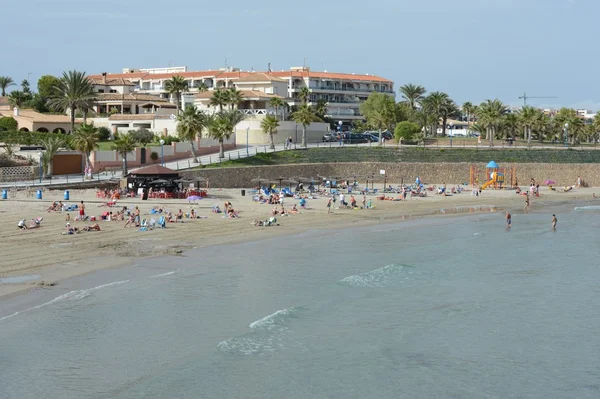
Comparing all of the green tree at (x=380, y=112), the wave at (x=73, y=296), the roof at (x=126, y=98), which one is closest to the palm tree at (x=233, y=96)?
the green tree at (x=380, y=112)

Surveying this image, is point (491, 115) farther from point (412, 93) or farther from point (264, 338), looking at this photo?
point (264, 338)

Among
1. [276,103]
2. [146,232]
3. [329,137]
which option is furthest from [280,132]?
[146,232]

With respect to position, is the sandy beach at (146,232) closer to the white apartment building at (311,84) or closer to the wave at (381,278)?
the wave at (381,278)

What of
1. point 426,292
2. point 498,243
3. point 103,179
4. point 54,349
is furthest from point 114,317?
point 103,179

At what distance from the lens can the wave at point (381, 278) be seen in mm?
29656

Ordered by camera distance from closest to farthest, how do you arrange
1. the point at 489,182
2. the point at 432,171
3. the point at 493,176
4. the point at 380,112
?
the point at 493,176 → the point at 489,182 → the point at 432,171 → the point at 380,112

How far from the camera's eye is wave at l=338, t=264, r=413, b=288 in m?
29.7

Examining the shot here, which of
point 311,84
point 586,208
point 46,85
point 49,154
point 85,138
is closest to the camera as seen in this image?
point 85,138

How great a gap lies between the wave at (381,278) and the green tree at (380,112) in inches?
1887

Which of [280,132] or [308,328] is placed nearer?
[308,328]

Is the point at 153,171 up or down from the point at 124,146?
down

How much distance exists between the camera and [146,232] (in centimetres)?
3750

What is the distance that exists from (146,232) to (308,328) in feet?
53.2

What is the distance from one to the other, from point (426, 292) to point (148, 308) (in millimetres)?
10448
